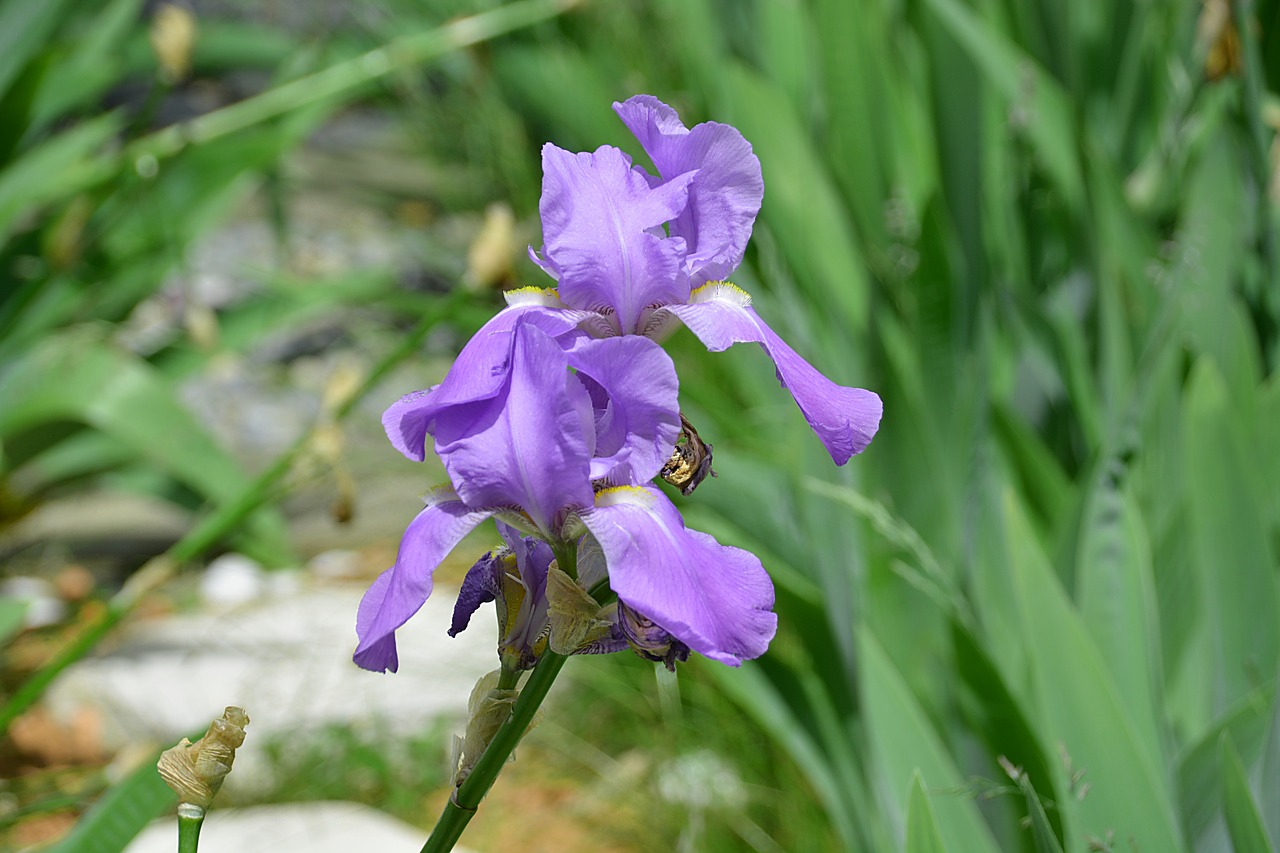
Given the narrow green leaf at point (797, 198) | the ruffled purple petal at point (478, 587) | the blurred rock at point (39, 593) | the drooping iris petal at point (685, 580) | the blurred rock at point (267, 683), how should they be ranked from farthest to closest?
the blurred rock at point (39, 593) → the blurred rock at point (267, 683) → the narrow green leaf at point (797, 198) → the ruffled purple petal at point (478, 587) → the drooping iris petal at point (685, 580)

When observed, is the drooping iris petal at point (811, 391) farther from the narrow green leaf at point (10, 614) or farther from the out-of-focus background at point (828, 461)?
the narrow green leaf at point (10, 614)

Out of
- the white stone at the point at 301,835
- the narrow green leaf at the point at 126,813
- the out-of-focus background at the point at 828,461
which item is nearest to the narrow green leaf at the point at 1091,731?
the out-of-focus background at the point at 828,461

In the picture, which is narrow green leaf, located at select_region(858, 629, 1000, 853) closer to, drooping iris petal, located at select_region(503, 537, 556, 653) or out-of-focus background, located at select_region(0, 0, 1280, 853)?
out-of-focus background, located at select_region(0, 0, 1280, 853)

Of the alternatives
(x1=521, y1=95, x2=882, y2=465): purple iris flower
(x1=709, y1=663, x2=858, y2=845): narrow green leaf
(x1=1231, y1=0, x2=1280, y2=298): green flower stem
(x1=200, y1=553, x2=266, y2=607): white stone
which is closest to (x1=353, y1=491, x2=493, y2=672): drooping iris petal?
(x1=521, y1=95, x2=882, y2=465): purple iris flower

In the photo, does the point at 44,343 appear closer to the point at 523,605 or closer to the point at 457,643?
the point at 457,643

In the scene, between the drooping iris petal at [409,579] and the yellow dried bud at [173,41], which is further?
the yellow dried bud at [173,41]

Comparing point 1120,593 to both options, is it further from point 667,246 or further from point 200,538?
point 200,538

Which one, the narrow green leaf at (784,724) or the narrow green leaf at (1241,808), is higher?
the narrow green leaf at (1241,808)
